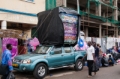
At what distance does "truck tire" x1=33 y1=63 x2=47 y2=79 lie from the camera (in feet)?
30.1

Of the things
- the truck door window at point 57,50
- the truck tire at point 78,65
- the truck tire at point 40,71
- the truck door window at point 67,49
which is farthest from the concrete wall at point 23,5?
the truck tire at point 40,71

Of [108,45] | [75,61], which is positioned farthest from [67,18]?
[108,45]

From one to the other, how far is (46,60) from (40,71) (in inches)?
26.2

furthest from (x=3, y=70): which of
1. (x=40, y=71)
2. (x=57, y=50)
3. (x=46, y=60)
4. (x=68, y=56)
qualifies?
(x=68, y=56)

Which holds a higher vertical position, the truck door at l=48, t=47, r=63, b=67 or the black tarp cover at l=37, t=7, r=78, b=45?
the black tarp cover at l=37, t=7, r=78, b=45

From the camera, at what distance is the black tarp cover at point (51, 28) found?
35.8ft

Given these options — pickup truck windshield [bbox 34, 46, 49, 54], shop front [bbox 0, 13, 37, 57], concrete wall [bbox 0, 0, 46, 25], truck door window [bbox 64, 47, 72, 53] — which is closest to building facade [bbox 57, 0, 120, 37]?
concrete wall [bbox 0, 0, 46, 25]

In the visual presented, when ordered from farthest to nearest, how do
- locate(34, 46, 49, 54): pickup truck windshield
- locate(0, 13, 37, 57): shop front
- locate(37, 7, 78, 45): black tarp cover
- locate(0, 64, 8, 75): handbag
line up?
1. locate(0, 13, 37, 57): shop front
2. locate(37, 7, 78, 45): black tarp cover
3. locate(34, 46, 49, 54): pickup truck windshield
4. locate(0, 64, 8, 75): handbag

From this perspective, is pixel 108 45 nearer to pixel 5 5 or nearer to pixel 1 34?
pixel 5 5

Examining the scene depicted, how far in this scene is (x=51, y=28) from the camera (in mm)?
11305

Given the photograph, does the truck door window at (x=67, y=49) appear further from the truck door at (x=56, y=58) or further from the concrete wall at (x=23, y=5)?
the concrete wall at (x=23, y=5)

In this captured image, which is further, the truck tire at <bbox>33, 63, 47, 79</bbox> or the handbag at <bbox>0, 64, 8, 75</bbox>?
the truck tire at <bbox>33, 63, 47, 79</bbox>

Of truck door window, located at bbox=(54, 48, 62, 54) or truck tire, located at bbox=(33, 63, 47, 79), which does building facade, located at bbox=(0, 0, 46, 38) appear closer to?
truck door window, located at bbox=(54, 48, 62, 54)

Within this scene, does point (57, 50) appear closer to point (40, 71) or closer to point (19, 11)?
point (40, 71)
